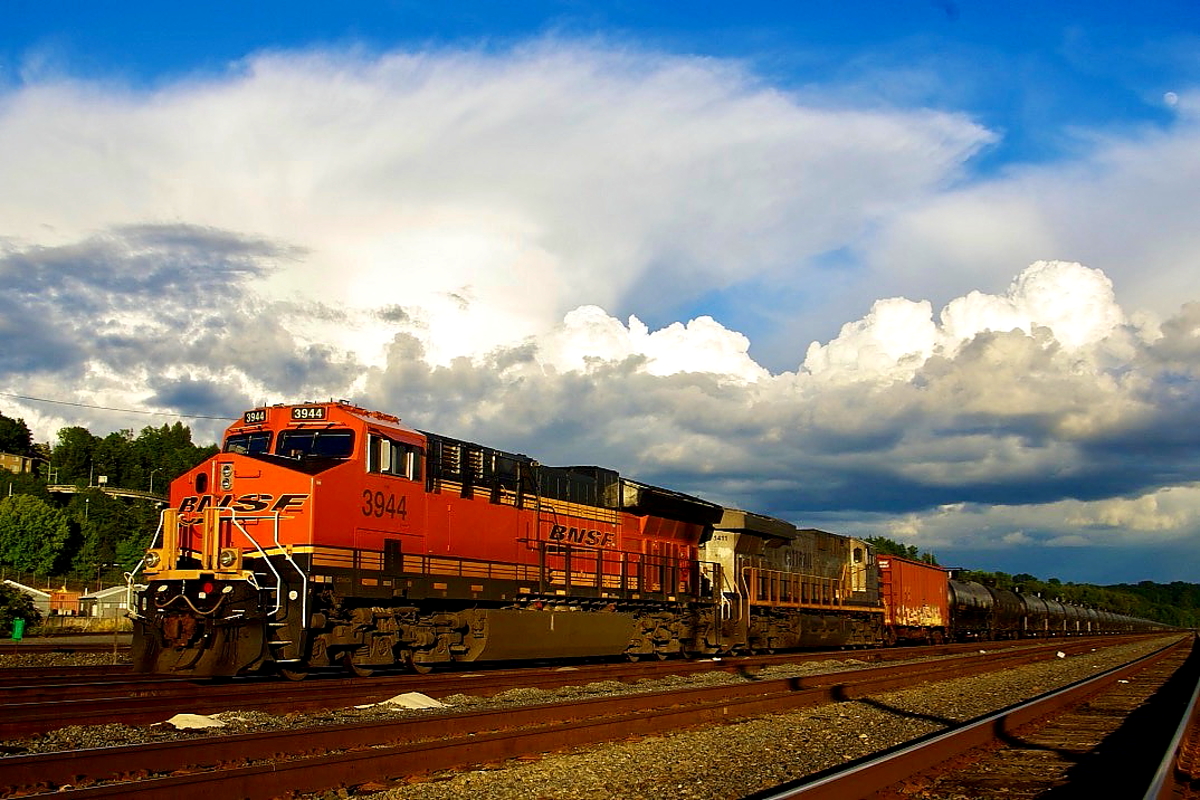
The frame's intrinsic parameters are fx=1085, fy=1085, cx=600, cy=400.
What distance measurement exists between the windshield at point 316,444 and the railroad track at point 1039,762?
29.2 feet

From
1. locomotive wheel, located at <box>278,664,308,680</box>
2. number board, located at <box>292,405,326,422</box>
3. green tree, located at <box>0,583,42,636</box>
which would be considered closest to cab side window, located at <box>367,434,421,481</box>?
number board, located at <box>292,405,326,422</box>

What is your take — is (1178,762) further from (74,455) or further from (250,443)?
(74,455)

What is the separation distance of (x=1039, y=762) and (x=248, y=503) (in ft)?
34.7

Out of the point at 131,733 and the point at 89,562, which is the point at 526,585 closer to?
the point at 131,733

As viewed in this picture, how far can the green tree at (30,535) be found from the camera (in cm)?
8950

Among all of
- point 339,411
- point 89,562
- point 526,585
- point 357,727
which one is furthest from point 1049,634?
point 89,562

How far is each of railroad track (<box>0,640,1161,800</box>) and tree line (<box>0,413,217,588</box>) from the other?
161 ft

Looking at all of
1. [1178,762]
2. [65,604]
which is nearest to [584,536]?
[1178,762]

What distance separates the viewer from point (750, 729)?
12055 millimetres

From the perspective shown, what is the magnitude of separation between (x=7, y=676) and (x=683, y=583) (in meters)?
14.0

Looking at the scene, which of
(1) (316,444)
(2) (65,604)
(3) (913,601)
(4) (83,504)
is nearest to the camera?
(1) (316,444)

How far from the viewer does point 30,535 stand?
3595 inches

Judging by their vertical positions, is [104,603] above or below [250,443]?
below

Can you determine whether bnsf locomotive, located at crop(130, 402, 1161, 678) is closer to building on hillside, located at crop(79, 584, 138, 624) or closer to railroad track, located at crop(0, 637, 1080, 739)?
railroad track, located at crop(0, 637, 1080, 739)
